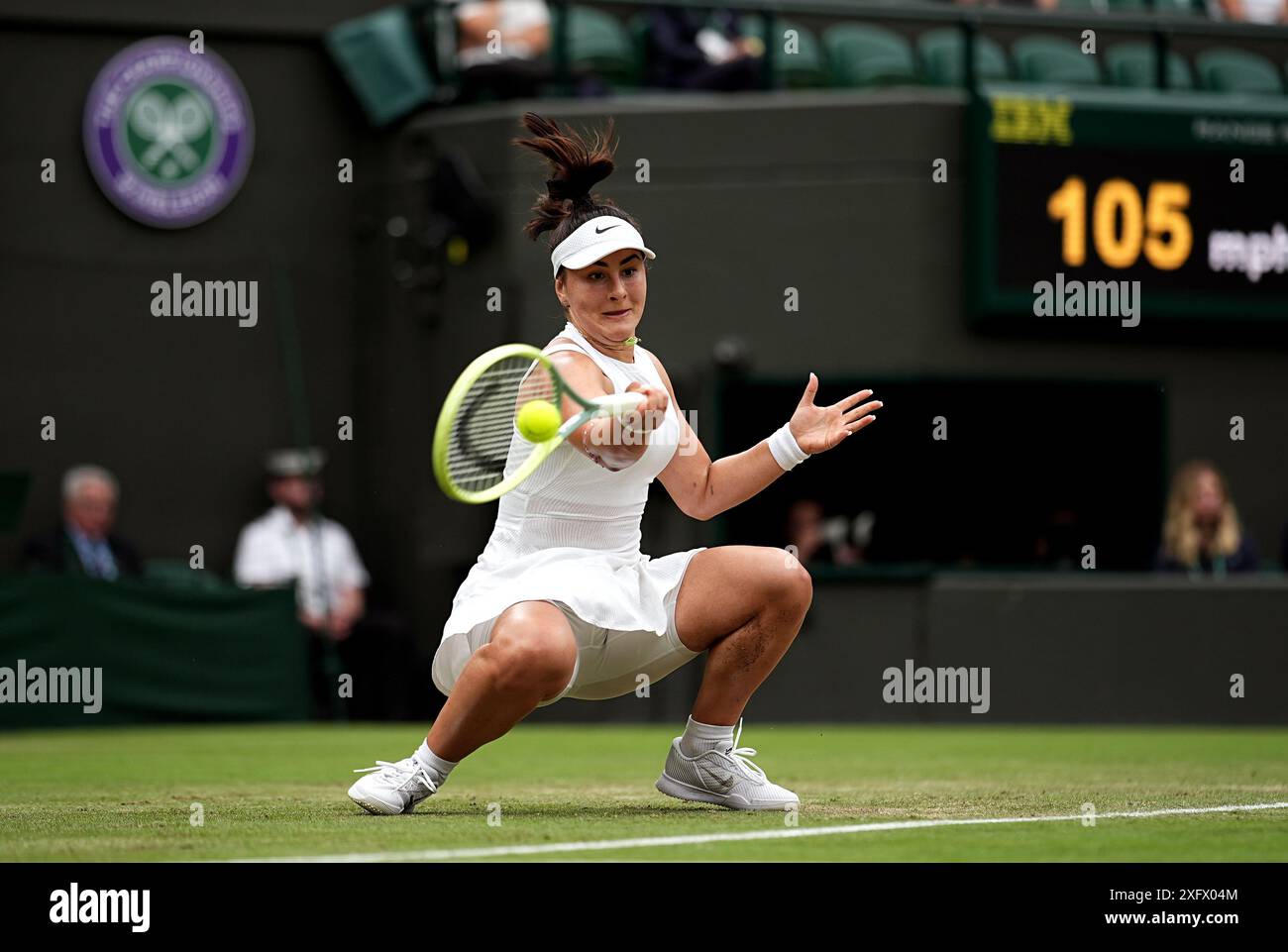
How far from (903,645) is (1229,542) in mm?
2122

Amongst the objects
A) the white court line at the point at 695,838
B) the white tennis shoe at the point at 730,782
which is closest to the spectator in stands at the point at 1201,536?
the white court line at the point at 695,838

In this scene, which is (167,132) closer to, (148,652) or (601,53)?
(601,53)

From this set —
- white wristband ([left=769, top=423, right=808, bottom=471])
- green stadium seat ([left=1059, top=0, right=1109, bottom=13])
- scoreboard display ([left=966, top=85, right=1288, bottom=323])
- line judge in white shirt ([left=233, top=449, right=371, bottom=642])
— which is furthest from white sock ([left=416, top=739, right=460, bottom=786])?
green stadium seat ([left=1059, top=0, right=1109, bottom=13])

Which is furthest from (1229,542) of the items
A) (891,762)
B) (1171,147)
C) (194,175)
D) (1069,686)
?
(194,175)

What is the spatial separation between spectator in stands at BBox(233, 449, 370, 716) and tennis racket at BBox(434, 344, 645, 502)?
7554 millimetres

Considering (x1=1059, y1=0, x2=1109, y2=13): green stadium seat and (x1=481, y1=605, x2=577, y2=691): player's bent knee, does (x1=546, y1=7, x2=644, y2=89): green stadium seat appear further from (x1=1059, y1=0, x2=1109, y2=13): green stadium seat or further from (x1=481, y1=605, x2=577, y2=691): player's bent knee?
(x1=481, y1=605, x2=577, y2=691): player's bent knee

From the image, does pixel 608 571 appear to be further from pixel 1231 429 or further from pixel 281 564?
pixel 1231 429

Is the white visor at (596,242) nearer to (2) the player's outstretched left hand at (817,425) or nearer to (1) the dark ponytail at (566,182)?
(1) the dark ponytail at (566,182)

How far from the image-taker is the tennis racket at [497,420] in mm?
5461

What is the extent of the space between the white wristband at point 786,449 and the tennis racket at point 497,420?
1.66 ft

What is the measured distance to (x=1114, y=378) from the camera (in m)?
14.0

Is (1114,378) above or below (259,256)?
below

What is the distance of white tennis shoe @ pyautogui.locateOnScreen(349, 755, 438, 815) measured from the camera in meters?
5.68

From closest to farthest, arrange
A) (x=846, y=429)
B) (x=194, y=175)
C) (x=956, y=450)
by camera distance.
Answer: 1. (x=846, y=429)
2. (x=194, y=175)
3. (x=956, y=450)
